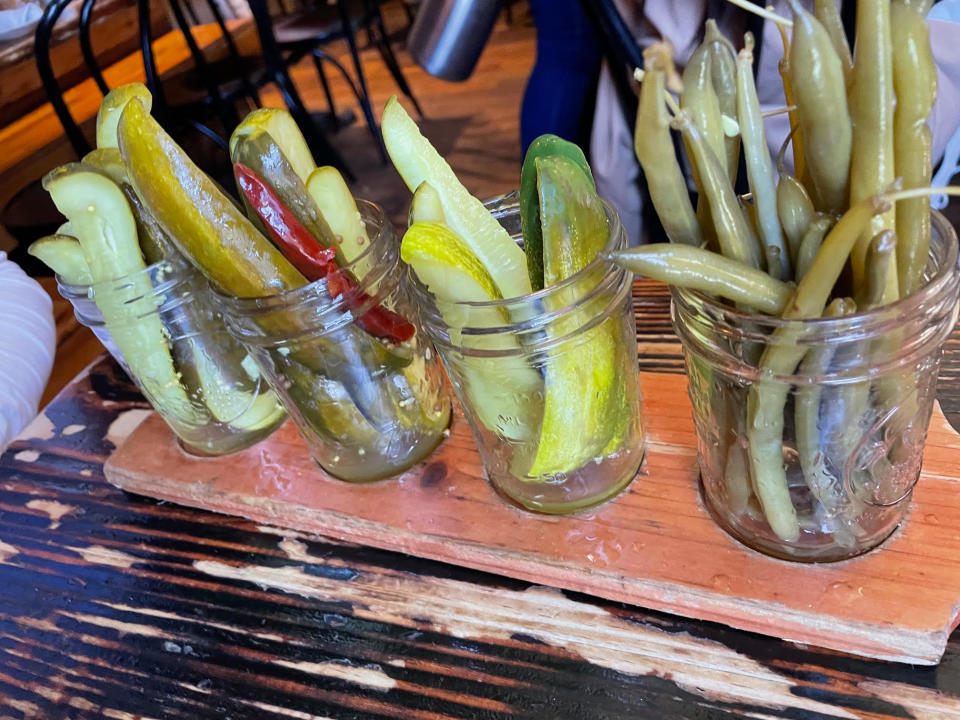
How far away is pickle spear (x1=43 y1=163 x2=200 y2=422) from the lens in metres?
0.48

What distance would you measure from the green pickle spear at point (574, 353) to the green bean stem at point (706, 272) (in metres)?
0.07

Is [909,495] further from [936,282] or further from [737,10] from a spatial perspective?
[737,10]

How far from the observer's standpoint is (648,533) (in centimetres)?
45

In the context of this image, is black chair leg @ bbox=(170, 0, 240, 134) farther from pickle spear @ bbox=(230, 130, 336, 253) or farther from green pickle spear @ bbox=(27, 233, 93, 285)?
pickle spear @ bbox=(230, 130, 336, 253)

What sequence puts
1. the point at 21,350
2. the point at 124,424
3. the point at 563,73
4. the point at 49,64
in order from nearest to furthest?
the point at 124,424 < the point at 21,350 < the point at 563,73 < the point at 49,64

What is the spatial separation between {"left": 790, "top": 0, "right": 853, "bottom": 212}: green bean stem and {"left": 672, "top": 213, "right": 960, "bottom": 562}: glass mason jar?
0.19 feet

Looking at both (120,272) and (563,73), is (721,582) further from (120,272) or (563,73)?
(563,73)

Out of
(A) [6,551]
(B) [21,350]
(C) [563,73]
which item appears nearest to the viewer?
(A) [6,551]

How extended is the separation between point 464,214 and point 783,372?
0.63ft

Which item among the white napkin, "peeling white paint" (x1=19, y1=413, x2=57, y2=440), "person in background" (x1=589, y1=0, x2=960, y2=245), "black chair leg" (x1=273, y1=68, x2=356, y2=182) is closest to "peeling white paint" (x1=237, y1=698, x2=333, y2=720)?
"peeling white paint" (x1=19, y1=413, x2=57, y2=440)

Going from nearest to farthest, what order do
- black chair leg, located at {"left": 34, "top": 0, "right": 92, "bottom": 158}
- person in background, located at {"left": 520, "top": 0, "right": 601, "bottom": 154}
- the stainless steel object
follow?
the stainless steel object → person in background, located at {"left": 520, "top": 0, "right": 601, "bottom": 154} → black chair leg, located at {"left": 34, "top": 0, "right": 92, "bottom": 158}

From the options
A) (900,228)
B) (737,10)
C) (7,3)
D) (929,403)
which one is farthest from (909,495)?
(7,3)

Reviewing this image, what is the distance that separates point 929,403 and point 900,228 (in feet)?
0.40

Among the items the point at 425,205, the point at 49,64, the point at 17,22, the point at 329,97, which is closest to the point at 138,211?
the point at 425,205
